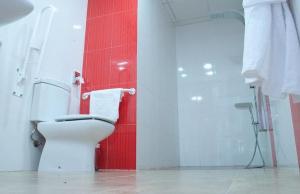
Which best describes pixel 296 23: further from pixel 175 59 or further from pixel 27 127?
pixel 175 59

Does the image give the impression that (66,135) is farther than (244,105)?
No

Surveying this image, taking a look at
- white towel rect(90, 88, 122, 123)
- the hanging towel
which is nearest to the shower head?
white towel rect(90, 88, 122, 123)

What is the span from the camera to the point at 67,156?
2.23m

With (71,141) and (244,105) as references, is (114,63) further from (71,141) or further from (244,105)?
(244,105)

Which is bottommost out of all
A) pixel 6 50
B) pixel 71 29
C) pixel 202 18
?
pixel 6 50

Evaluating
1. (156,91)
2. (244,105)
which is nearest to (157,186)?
(156,91)

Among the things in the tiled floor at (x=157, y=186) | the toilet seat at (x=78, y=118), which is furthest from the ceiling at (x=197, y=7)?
the tiled floor at (x=157, y=186)

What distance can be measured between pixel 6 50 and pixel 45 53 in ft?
A: 1.44

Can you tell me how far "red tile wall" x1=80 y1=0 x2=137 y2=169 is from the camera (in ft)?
8.73

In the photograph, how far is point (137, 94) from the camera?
2762 mm

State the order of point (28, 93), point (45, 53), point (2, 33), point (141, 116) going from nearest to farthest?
point (2, 33) → point (28, 93) → point (45, 53) → point (141, 116)

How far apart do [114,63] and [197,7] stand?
1.71 m

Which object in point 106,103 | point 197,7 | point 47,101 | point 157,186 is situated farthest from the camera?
point 197,7

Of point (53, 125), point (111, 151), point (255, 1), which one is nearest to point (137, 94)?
point (111, 151)
